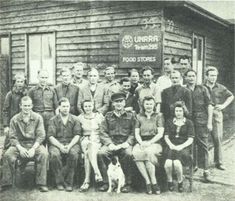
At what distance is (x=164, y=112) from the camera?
4777 mm

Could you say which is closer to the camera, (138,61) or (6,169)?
(6,169)

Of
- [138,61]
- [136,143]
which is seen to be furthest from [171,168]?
[138,61]

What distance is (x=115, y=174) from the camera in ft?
13.7

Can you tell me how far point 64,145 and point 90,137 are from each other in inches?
14.7

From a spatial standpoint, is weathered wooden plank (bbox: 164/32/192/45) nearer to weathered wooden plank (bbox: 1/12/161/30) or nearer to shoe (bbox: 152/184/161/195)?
weathered wooden plank (bbox: 1/12/161/30)

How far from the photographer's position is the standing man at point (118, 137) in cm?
432

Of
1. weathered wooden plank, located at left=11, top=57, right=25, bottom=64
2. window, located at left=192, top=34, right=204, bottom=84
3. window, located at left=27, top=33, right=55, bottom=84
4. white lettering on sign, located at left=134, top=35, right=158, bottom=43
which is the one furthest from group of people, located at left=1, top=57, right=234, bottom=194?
weathered wooden plank, located at left=11, top=57, right=25, bottom=64

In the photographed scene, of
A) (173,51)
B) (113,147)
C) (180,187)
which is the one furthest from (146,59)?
(180,187)

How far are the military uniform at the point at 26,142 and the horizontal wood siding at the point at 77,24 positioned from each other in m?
2.83

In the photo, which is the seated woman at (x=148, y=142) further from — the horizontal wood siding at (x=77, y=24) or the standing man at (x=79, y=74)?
the horizontal wood siding at (x=77, y=24)

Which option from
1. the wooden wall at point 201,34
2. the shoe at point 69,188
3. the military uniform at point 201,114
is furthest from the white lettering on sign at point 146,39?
the shoe at point 69,188

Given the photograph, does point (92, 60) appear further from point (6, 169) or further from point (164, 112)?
point (6, 169)

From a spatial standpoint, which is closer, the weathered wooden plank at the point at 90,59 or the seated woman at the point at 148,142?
the seated woman at the point at 148,142

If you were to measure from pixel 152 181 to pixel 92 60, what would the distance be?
377cm
